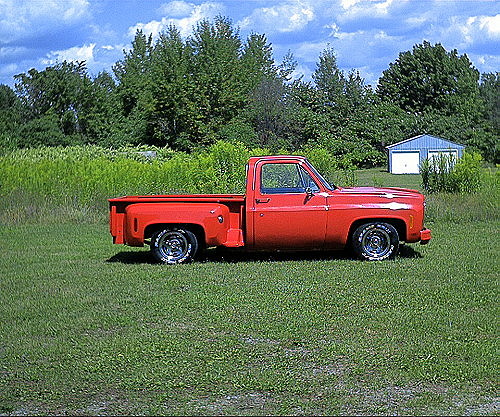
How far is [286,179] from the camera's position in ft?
43.7

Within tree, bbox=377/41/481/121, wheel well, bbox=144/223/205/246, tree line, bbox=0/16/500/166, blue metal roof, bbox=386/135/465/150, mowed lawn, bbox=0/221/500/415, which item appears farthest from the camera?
tree, bbox=377/41/481/121

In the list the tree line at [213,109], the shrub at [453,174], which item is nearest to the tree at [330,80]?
the tree line at [213,109]

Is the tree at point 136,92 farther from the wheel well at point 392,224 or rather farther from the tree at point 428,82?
the wheel well at point 392,224

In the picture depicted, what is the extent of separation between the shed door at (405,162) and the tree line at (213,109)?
7.85 feet

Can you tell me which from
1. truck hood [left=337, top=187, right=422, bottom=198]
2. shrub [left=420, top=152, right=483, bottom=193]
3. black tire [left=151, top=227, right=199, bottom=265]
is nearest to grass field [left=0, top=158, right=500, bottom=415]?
black tire [left=151, top=227, right=199, bottom=265]

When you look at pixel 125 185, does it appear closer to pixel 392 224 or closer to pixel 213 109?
pixel 392 224

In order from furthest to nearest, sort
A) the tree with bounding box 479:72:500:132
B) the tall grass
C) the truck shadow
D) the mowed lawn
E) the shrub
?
1. the tree with bounding box 479:72:500:132
2. the shrub
3. the tall grass
4. the truck shadow
5. the mowed lawn

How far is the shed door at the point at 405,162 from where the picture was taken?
58625 millimetres

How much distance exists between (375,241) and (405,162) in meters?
47.6

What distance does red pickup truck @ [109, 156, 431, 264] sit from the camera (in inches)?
483

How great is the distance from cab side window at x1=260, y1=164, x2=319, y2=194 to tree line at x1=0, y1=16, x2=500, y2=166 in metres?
34.1

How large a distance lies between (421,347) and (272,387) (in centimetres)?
178

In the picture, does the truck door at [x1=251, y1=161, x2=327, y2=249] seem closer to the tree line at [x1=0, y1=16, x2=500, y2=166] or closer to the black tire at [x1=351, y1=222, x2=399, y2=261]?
the black tire at [x1=351, y1=222, x2=399, y2=261]

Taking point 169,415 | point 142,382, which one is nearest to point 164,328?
point 142,382
